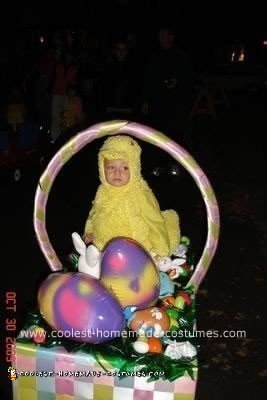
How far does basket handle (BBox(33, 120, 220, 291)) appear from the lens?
8.06 feet

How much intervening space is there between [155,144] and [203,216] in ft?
10.0

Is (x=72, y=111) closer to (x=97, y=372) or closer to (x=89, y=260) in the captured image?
(x=89, y=260)

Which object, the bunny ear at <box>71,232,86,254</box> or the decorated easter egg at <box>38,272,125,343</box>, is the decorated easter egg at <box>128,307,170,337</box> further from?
the bunny ear at <box>71,232,86,254</box>

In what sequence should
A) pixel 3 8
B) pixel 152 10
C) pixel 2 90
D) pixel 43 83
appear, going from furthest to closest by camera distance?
pixel 152 10, pixel 3 8, pixel 2 90, pixel 43 83

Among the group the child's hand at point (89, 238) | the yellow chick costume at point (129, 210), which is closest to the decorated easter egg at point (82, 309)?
the yellow chick costume at point (129, 210)

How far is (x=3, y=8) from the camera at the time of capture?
12.6 meters

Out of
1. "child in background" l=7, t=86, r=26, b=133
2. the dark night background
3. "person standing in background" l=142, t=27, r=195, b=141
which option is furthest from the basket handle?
"child in background" l=7, t=86, r=26, b=133

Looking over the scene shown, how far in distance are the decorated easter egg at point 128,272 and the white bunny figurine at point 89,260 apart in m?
0.05

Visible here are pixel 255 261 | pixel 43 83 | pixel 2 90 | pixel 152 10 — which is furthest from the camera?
pixel 152 10

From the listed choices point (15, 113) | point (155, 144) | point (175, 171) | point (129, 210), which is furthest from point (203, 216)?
point (155, 144)

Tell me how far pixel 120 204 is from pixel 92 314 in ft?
2.33

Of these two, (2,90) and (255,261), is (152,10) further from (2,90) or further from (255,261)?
(255,261)

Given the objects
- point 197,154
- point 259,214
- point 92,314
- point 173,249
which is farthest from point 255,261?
point 197,154

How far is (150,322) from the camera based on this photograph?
221 centimetres
